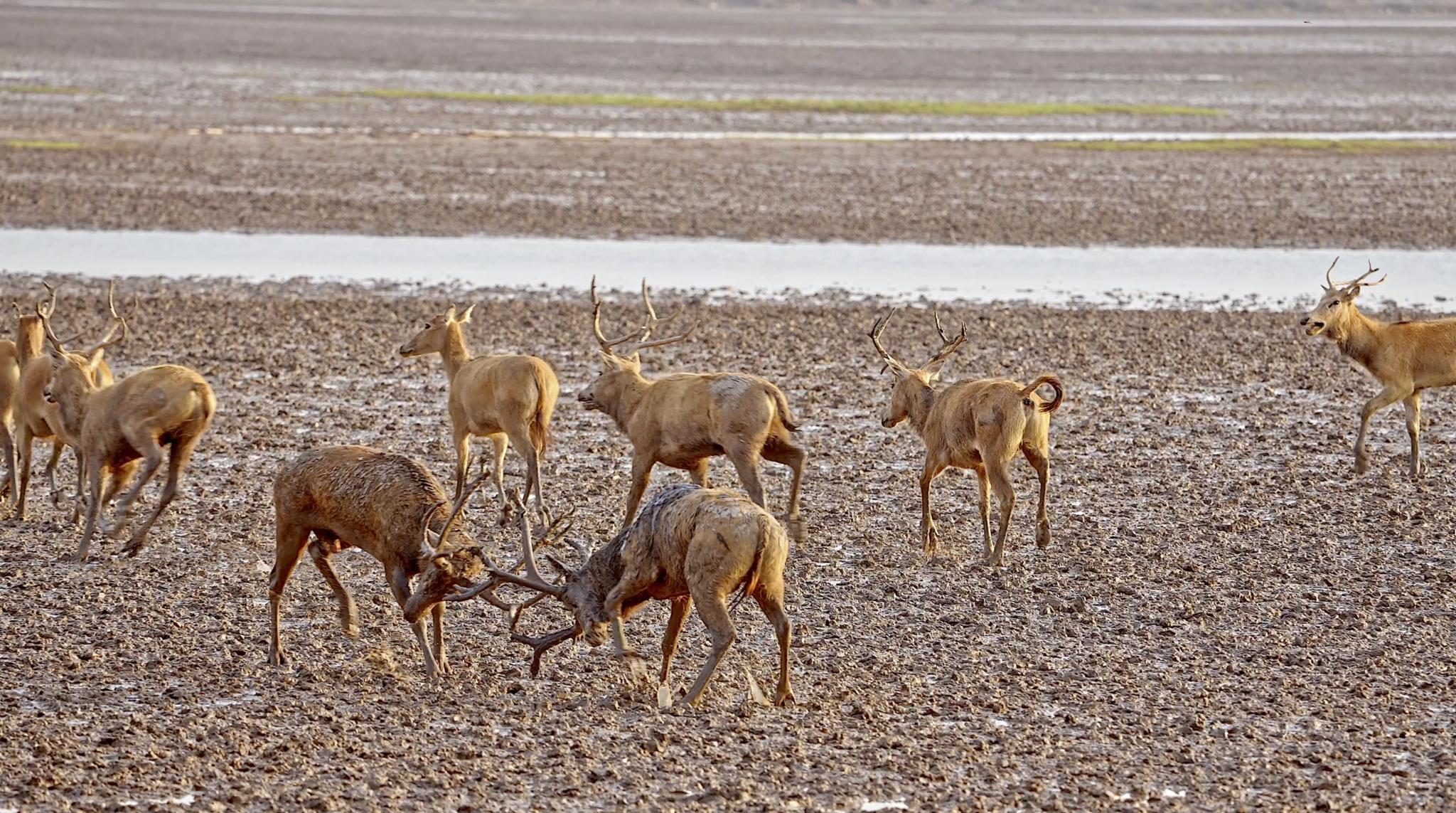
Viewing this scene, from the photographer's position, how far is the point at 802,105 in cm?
4166

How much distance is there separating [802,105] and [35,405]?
101ft

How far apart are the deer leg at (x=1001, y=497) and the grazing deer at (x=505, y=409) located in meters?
2.97

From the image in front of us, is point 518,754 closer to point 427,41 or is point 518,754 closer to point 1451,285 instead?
point 1451,285

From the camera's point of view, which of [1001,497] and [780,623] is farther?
[1001,497]

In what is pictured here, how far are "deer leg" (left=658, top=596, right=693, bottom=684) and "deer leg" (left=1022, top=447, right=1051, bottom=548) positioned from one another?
3089 mm

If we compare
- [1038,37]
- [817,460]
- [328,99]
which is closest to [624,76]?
[328,99]

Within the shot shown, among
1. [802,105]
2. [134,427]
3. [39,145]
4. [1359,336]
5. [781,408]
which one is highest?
[802,105]

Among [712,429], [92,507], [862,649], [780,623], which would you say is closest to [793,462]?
[712,429]

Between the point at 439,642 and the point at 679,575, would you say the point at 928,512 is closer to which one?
the point at 679,575

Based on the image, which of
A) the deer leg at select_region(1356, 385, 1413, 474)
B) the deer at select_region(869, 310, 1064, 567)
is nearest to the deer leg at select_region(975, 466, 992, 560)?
the deer at select_region(869, 310, 1064, 567)

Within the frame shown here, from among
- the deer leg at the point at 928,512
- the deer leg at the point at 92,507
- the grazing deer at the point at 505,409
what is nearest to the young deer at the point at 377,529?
the deer leg at the point at 92,507

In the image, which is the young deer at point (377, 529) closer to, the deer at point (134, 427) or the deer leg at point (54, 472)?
the deer at point (134, 427)

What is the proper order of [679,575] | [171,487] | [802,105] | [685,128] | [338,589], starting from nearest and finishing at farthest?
[679,575] → [338,589] → [171,487] → [685,128] → [802,105]

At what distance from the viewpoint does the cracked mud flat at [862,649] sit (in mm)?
8102
